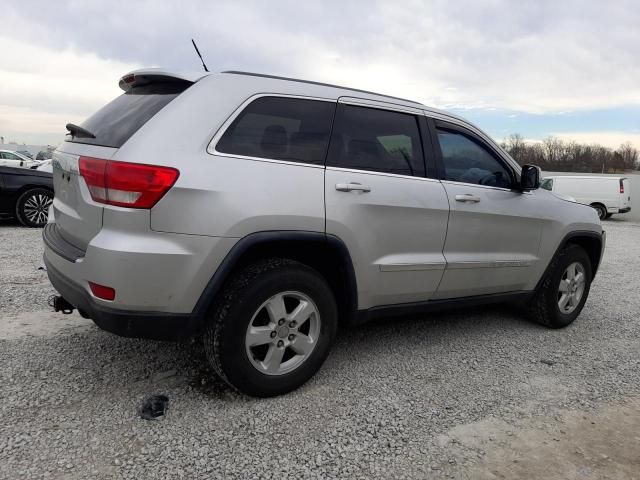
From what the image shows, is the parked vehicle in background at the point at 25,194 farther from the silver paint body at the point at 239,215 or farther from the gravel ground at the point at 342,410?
the silver paint body at the point at 239,215

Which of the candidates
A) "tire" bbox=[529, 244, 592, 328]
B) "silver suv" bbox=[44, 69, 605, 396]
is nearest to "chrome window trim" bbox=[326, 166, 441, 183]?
"silver suv" bbox=[44, 69, 605, 396]

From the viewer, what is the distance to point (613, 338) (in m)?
4.43

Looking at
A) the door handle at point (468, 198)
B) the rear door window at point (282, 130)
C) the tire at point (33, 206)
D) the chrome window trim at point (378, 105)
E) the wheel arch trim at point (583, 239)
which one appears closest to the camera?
the rear door window at point (282, 130)

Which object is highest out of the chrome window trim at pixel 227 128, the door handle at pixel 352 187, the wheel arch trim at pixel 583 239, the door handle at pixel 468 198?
the chrome window trim at pixel 227 128

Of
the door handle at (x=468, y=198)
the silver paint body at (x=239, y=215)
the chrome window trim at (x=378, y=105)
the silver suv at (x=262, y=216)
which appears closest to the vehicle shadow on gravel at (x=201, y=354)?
the silver suv at (x=262, y=216)

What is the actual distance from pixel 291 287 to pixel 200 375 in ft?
2.93

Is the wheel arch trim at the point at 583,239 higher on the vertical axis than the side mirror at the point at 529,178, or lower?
lower

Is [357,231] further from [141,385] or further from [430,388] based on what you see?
[141,385]

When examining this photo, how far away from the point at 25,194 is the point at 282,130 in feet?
24.8

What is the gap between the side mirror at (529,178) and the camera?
3982 millimetres

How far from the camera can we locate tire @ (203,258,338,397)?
266cm

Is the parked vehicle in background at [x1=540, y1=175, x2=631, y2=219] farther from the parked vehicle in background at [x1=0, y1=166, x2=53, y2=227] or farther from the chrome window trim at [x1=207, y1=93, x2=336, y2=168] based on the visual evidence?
the chrome window trim at [x1=207, y1=93, x2=336, y2=168]

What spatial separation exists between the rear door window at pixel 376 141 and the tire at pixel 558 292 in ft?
6.18

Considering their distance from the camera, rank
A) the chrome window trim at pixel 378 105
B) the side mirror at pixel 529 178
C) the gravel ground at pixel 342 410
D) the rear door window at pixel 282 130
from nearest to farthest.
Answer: the gravel ground at pixel 342 410 → the rear door window at pixel 282 130 → the chrome window trim at pixel 378 105 → the side mirror at pixel 529 178
